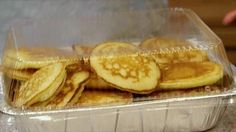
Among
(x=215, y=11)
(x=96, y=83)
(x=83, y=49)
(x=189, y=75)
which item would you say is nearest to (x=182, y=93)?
(x=189, y=75)

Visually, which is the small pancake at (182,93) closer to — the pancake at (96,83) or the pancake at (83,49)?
the pancake at (96,83)

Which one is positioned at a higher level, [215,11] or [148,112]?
[215,11]

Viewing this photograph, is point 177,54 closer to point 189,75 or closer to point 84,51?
point 189,75

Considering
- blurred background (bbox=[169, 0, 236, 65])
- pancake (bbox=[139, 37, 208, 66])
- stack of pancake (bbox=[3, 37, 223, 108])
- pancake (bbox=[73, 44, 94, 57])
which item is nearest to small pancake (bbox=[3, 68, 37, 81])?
stack of pancake (bbox=[3, 37, 223, 108])

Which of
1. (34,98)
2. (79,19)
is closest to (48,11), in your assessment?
(79,19)

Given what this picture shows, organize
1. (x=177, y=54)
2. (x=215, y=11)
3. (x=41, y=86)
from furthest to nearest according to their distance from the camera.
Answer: (x=215, y=11) → (x=177, y=54) → (x=41, y=86)

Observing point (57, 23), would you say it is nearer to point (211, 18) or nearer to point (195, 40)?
point (195, 40)
